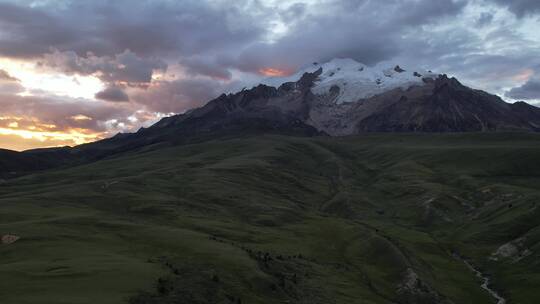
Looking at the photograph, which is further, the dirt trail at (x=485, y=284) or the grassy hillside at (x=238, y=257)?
the dirt trail at (x=485, y=284)

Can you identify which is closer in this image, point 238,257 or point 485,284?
point 238,257

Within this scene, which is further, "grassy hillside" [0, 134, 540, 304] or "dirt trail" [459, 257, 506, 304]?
"dirt trail" [459, 257, 506, 304]

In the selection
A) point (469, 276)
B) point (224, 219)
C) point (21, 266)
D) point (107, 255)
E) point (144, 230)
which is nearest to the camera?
point (21, 266)

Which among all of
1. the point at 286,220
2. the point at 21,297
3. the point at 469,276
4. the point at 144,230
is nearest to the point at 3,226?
the point at 144,230

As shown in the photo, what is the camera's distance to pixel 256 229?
167500 millimetres

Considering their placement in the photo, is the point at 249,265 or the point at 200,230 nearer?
the point at 249,265

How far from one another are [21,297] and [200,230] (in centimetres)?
8626

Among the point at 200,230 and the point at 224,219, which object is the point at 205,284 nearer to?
the point at 200,230

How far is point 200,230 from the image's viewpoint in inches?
5901

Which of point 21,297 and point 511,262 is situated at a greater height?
point 21,297

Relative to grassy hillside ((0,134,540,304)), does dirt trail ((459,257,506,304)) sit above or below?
below

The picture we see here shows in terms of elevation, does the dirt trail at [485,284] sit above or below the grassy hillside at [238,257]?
below

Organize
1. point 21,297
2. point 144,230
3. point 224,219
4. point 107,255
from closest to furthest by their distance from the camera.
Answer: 1. point 21,297
2. point 107,255
3. point 144,230
4. point 224,219

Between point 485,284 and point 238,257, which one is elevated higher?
point 238,257
